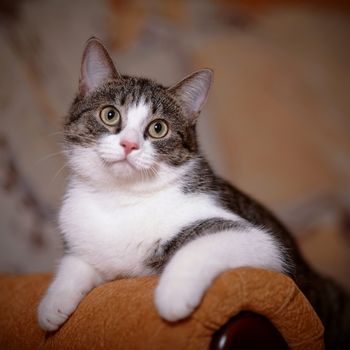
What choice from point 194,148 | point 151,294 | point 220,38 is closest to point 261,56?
point 220,38

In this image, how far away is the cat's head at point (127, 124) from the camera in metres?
1.26

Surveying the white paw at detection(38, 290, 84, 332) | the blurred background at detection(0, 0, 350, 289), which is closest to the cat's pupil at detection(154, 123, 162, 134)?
the white paw at detection(38, 290, 84, 332)

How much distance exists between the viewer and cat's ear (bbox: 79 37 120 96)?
1465mm

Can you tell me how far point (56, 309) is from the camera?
44.2 inches

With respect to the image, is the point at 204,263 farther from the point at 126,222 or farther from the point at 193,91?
the point at 193,91

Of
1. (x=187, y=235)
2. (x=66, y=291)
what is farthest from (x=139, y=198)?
(x=66, y=291)

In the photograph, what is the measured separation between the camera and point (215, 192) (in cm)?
138

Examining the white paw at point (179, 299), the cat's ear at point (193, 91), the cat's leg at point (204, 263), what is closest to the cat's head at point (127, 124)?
the cat's ear at point (193, 91)

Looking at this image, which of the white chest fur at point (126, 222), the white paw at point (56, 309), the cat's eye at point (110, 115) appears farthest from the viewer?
the cat's eye at point (110, 115)

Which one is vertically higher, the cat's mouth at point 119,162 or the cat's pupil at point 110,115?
the cat's pupil at point 110,115

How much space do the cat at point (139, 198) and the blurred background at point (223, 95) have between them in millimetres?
722

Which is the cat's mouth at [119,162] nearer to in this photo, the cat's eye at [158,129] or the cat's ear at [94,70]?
the cat's eye at [158,129]

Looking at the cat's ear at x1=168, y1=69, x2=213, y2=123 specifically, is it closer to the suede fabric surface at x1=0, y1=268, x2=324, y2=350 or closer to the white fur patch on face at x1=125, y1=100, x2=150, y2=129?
the white fur patch on face at x1=125, y1=100, x2=150, y2=129

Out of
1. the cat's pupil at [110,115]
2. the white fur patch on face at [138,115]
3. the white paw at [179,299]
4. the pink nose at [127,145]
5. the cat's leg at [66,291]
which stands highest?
the white fur patch on face at [138,115]
